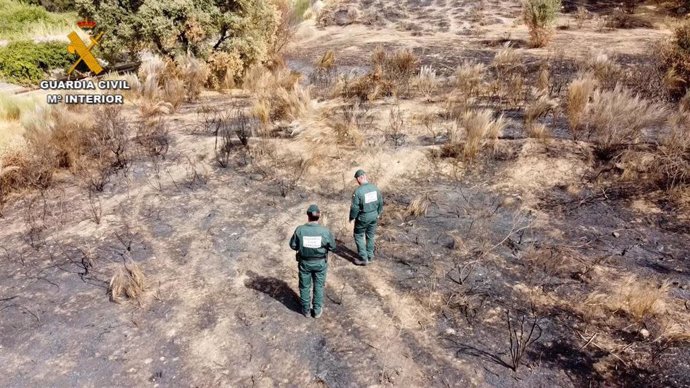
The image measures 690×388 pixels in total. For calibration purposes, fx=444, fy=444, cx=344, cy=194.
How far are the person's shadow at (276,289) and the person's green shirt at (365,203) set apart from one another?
121 centimetres

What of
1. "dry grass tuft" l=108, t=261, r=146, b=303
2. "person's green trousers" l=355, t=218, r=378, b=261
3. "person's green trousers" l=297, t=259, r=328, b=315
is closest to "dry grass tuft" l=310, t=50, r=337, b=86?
"person's green trousers" l=355, t=218, r=378, b=261

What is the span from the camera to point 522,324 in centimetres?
454

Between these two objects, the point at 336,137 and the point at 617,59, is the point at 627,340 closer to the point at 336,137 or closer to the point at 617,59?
the point at 336,137

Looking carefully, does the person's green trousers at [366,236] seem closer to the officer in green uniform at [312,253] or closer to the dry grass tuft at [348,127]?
the officer in green uniform at [312,253]

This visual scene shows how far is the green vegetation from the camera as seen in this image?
16656 millimetres

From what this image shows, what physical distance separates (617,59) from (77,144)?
13.6m

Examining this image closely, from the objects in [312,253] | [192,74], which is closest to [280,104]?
[192,74]

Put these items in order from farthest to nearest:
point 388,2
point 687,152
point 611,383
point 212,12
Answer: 1. point 388,2
2. point 212,12
3. point 687,152
4. point 611,383

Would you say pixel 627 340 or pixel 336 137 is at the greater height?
pixel 336 137

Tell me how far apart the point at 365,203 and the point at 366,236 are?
49cm

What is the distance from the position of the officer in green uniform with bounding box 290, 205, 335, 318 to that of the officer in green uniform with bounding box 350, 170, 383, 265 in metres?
0.93

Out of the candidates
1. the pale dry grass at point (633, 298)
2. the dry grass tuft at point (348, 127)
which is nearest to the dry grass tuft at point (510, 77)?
the dry grass tuft at point (348, 127)

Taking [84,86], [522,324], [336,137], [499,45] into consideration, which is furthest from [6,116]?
[499,45]

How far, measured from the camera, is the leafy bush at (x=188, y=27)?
11305mm
